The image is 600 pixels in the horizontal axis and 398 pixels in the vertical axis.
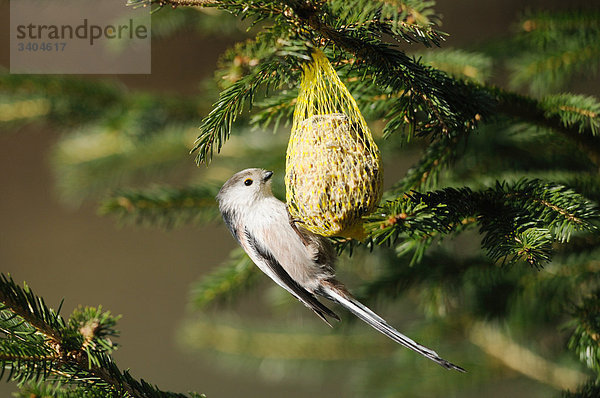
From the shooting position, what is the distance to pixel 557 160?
690 mm

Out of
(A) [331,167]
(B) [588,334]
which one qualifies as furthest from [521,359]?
(A) [331,167]

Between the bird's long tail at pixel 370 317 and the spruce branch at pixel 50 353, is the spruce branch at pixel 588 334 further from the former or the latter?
the spruce branch at pixel 50 353

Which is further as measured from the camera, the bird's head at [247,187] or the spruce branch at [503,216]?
the bird's head at [247,187]

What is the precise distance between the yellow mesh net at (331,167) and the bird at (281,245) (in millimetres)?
80

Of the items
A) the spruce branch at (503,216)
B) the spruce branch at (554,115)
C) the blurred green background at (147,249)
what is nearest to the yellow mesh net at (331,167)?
the spruce branch at (503,216)

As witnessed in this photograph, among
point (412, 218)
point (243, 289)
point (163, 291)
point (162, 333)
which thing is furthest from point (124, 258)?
point (412, 218)

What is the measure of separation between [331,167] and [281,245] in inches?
5.7

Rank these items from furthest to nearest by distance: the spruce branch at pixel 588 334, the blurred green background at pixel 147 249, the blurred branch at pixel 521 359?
the blurred green background at pixel 147 249
the blurred branch at pixel 521 359
the spruce branch at pixel 588 334

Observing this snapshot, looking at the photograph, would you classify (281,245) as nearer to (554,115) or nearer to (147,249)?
(554,115)

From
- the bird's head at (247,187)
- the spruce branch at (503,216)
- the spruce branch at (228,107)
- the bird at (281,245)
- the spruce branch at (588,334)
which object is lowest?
the spruce branch at (588,334)

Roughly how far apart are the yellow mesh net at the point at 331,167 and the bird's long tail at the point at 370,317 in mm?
87

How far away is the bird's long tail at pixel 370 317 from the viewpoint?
1.50 feet

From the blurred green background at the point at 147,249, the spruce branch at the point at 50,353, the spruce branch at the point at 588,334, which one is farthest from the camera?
the blurred green background at the point at 147,249

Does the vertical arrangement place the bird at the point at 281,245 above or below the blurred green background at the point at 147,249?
above
